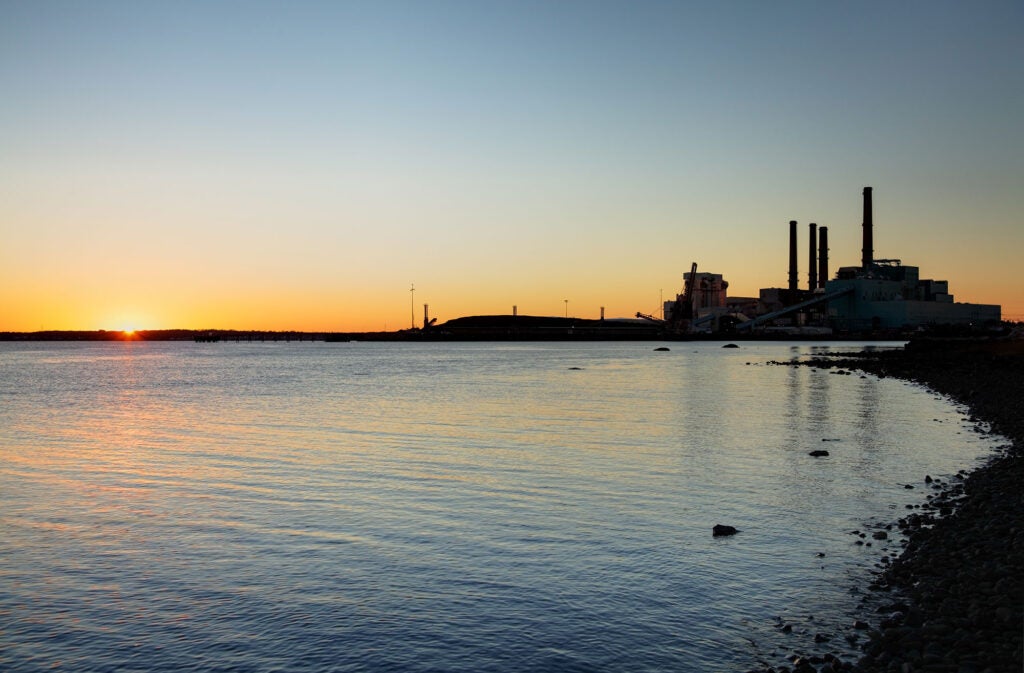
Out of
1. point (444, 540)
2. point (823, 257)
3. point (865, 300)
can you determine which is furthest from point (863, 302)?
point (444, 540)

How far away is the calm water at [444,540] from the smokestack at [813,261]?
440 ft

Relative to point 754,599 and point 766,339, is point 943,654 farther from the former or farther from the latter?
point 766,339

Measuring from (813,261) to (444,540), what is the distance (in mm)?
161087

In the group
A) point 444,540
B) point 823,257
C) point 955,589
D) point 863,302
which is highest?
point 823,257

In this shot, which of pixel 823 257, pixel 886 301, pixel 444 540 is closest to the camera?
pixel 444 540

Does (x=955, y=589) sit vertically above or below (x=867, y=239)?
below

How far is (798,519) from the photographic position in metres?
15.4

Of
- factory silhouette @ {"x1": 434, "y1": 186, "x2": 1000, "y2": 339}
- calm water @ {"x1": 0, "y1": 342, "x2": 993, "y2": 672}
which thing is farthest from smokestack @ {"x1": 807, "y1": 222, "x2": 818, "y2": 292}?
calm water @ {"x1": 0, "y1": 342, "x2": 993, "y2": 672}

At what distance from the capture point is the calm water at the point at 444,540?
930 cm

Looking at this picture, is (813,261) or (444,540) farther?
(813,261)

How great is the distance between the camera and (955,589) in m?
10.2

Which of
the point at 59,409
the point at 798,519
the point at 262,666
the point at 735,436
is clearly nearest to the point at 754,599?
the point at 798,519

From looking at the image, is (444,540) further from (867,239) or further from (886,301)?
(886,301)

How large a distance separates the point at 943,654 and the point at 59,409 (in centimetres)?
4582
